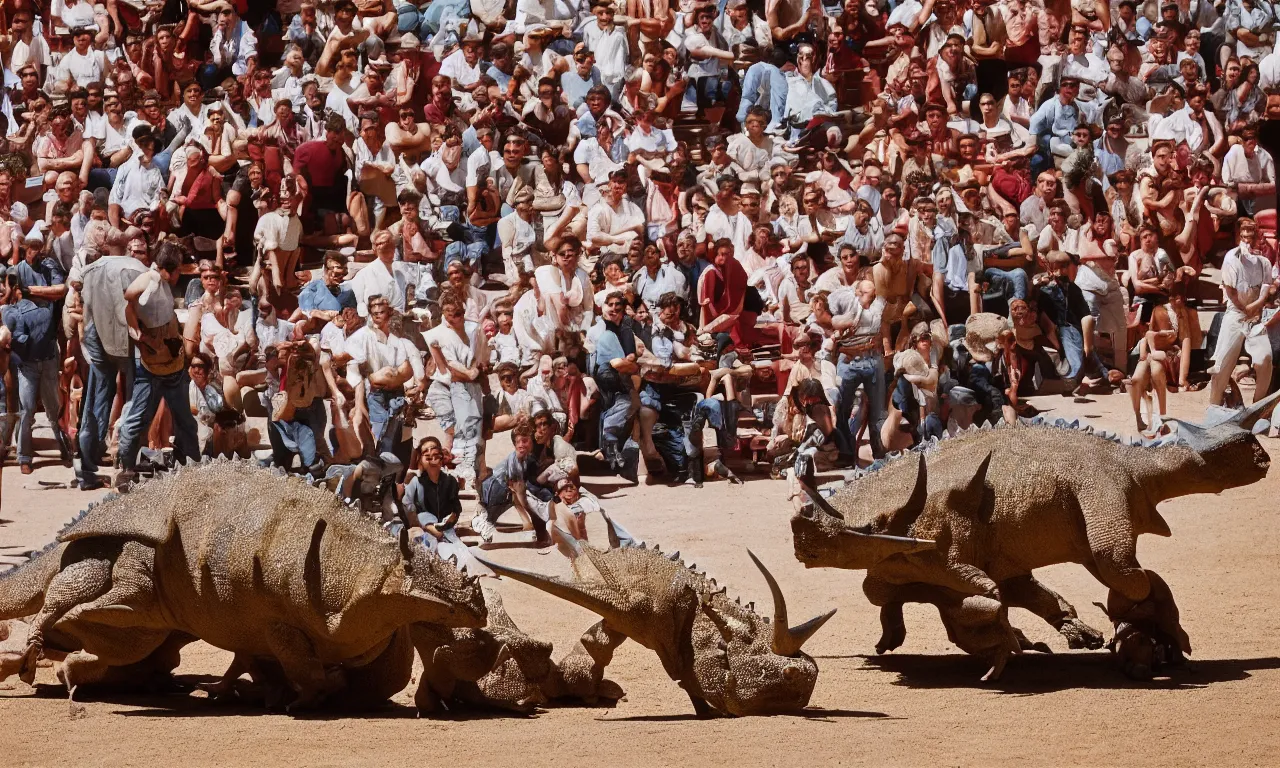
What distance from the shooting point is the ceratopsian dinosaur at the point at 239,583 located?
42.8 ft

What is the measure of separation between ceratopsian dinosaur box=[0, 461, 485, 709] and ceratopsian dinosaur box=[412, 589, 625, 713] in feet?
0.87

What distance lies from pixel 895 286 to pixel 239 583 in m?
8.61

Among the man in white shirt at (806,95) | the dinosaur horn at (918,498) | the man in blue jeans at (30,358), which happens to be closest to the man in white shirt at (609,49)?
the man in white shirt at (806,95)

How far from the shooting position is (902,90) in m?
23.7

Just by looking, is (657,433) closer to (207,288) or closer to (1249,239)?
(207,288)

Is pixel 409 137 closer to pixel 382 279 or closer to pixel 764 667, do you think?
pixel 382 279

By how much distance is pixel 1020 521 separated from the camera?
46.5 feet

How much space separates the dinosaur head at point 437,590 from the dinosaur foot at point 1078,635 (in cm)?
391

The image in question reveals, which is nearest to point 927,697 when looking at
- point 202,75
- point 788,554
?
point 788,554

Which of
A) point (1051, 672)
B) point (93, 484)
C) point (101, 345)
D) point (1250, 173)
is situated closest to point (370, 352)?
point (101, 345)

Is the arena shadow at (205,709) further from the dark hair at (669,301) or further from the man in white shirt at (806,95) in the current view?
the man in white shirt at (806,95)

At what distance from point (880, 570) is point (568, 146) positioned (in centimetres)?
910

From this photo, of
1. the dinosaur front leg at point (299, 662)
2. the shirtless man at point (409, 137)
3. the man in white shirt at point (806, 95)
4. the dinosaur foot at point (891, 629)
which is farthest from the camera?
the man in white shirt at point (806, 95)

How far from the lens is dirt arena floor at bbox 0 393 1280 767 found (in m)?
12.6
